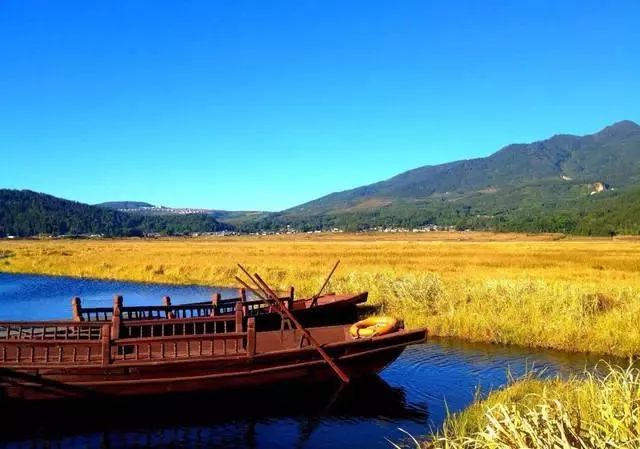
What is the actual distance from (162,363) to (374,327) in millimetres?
5759

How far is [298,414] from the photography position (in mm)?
14852

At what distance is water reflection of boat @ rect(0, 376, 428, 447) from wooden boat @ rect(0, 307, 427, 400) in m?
0.59

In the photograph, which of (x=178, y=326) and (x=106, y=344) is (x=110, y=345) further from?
(x=178, y=326)

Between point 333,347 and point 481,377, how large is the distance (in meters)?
4.90

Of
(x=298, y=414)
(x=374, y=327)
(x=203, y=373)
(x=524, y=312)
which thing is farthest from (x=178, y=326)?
(x=524, y=312)

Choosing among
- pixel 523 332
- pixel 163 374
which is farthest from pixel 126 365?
pixel 523 332

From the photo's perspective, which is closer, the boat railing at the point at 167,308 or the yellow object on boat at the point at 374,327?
the yellow object on boat at the point at 374,327

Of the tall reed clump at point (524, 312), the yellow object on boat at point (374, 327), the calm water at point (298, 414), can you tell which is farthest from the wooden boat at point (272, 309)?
the tall reed clump at point (524, 312)

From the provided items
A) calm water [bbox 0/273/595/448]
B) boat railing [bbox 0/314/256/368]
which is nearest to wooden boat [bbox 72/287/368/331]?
boat railing [bbox 0/314/256/368]

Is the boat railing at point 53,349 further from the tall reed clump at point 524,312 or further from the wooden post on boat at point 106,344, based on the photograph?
the tall reed clump at point 524,312

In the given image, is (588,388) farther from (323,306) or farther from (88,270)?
(88,270)

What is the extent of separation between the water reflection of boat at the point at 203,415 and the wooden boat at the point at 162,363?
59 cm

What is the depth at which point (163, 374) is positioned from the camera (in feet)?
47.8

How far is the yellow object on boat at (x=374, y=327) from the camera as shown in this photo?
16.5 m
